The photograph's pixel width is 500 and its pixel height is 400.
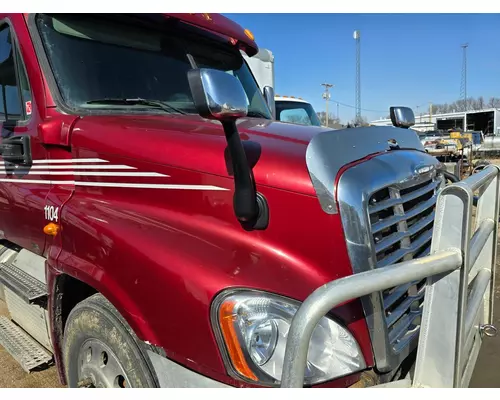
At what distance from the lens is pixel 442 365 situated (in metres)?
1.60

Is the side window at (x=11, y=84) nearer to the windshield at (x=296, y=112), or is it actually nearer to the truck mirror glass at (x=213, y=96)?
the truck mirror glass at (x=213, y=96)

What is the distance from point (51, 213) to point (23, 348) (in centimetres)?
108

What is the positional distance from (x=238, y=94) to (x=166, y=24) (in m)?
1.60

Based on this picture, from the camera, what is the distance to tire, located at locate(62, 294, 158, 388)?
189 centimetres

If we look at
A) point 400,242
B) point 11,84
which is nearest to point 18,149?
point 11,84

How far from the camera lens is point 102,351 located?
213cm

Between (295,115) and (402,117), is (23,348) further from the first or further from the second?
(295,115)

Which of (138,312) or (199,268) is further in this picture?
(138,312)

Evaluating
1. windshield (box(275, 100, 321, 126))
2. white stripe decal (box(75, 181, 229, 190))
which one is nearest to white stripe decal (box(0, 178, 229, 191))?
white stripe decal (box(75, 181, 229, 190))

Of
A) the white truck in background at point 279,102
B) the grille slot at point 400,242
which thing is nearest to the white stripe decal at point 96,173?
the grille slot at point 400,242

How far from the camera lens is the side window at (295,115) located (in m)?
10.2

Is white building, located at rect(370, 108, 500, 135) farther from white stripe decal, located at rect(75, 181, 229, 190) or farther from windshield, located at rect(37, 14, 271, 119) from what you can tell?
white stripe decal, located at rect(75, 181, 229, 190)

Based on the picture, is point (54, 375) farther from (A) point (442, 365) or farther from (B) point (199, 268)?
(A) point (442, 365)

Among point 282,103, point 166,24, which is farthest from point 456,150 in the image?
point 166,24
